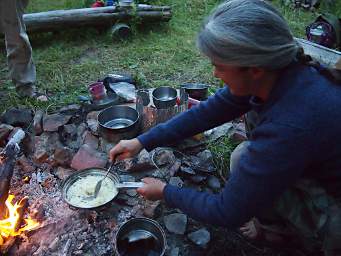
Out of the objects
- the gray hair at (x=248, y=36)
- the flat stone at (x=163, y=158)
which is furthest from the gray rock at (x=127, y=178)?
the gray hair at (x=248, y=36)

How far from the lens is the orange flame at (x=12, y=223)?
237 centimetres

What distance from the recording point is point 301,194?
6.73ft

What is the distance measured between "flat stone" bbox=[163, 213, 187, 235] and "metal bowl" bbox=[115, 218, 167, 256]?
19cm

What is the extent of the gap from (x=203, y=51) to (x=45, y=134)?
2110 mm

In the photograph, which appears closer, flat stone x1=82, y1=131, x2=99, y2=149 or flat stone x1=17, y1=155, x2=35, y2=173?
flat stone x1=17, y1=155, x2=35, y2=173

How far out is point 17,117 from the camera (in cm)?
352

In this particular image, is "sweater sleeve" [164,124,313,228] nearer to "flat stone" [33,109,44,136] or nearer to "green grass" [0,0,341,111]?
"flat stone" [33,109,44,136]

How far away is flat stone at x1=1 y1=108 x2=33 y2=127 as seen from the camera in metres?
3.48

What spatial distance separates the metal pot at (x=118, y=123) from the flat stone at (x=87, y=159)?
0.62 ft

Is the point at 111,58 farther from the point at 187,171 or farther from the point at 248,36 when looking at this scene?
the point at 248,36

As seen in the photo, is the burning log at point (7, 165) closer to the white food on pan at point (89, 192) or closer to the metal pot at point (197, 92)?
the white food on pan at point (89, 192)

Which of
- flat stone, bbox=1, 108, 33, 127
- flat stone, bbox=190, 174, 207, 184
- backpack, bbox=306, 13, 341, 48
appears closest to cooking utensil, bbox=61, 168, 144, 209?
flat stone, bbox=190, 174, 207, 184

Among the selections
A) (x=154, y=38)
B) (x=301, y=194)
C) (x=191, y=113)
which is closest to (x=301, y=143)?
(x=301, y=194)

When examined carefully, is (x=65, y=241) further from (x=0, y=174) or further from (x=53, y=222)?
(x=0, y=174)
